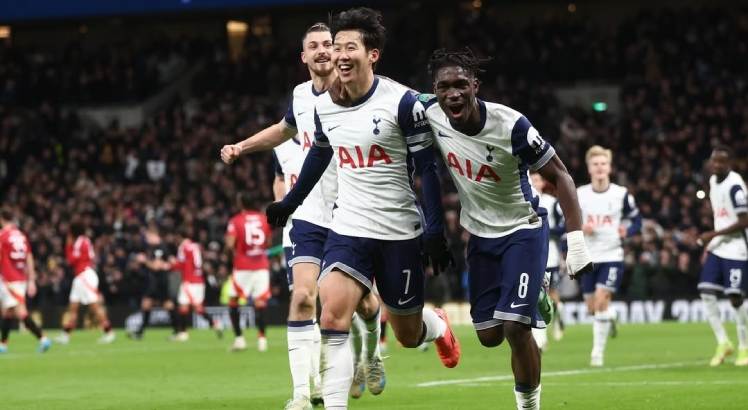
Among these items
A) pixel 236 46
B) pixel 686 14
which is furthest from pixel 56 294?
pixel 686 14

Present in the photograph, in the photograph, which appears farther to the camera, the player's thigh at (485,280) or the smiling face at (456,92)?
the player's thigh at (485,280)

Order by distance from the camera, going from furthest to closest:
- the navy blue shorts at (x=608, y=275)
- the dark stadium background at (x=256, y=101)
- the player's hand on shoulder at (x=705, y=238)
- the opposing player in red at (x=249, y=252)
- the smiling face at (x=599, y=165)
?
the dark stadium background at (x=256, y=101) → the opposing player in red at (x=249, y=252) → the smiling face at (x=599, y=165) → the navy blue shorts at (x=608, y=275) → the player's hand on shoulder at (x=705, y=238)

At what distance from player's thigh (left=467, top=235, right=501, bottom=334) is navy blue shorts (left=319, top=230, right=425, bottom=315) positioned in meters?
0.37

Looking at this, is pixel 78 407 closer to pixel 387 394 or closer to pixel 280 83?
pixel 387 394

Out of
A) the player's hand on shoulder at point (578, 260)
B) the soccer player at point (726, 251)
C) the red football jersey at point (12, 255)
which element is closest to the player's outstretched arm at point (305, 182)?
the player's hand on shoulder at point (578, 260)

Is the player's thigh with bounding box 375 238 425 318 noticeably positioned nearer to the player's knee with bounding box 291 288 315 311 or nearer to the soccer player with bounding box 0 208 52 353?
the player's knee with bounding box 291 288 315 311

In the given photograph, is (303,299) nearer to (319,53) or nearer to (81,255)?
(319,53)

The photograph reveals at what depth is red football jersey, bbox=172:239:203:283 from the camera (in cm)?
2812

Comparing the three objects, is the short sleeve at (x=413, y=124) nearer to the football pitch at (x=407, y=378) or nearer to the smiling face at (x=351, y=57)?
the smiling face at (x=351, y=57)

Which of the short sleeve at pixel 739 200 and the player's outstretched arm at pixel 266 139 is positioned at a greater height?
the player's outstretched arm at pixel 266 139

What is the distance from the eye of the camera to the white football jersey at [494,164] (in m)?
8.82

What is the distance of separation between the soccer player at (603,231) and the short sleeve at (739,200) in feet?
6.26

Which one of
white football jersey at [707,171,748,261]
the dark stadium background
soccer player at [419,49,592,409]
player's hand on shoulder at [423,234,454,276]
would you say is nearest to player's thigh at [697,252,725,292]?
white football jersey at [707,171,748,261]

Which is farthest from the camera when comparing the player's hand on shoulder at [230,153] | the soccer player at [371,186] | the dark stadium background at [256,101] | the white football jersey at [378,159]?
the dark stadium background at [256,101]
